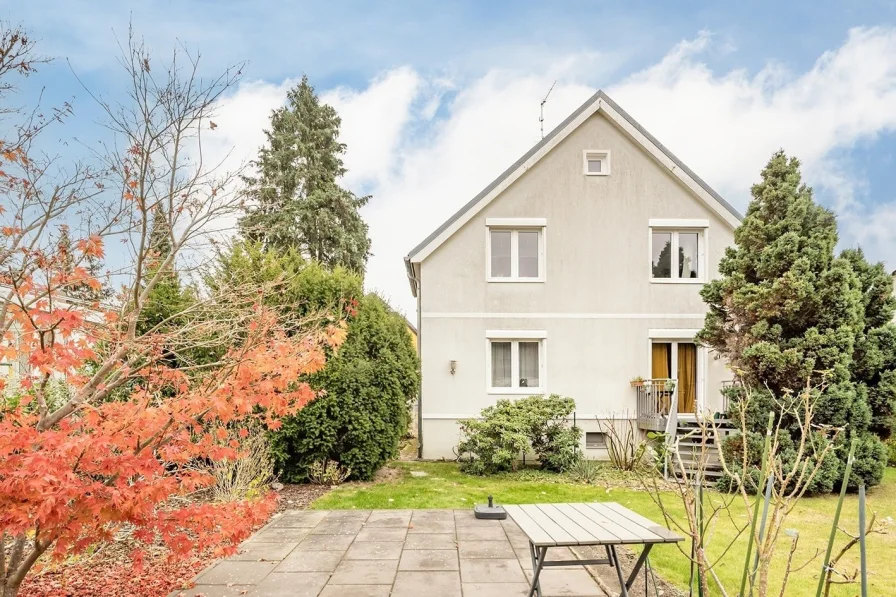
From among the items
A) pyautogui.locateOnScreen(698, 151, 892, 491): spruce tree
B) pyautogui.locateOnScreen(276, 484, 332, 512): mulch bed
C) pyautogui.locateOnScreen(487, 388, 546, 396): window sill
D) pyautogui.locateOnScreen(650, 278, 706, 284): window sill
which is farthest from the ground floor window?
pyautogui.locateOnScreen(276, 484, 332, 512): mulch bed

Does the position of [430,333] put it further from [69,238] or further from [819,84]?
[819,84]

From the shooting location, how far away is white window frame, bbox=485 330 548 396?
1331cm

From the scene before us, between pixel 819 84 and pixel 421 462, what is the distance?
40.8 feet

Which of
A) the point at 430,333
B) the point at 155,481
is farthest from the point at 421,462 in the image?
the point at 155,481

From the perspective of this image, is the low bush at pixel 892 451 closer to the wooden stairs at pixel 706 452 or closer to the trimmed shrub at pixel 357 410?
the wooden stairs at pixel 706 452

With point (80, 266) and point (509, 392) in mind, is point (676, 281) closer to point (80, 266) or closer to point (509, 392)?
point (509, 392)

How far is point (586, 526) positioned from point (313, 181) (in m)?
23.8

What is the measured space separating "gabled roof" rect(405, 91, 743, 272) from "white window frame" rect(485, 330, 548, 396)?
277cm

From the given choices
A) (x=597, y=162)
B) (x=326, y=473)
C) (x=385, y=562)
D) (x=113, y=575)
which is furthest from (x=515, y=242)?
(x=113, y=575)

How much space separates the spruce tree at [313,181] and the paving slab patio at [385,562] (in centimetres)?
1859

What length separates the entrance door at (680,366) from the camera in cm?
1353

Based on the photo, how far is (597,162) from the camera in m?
13.9

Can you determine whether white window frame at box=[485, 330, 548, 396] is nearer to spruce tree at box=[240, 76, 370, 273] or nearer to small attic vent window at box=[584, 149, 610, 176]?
small attic vent window at box=[584, 149, 610, 176]

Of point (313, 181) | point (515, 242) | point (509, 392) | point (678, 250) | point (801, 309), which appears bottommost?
point (509, 392)
